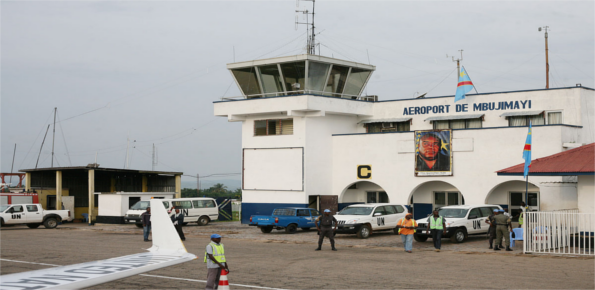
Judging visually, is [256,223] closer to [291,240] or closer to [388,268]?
[291,240]

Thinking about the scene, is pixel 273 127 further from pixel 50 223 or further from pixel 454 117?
pixel 50 223

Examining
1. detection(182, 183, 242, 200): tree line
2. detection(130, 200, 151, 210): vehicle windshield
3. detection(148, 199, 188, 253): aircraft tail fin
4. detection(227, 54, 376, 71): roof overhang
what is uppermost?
detection(227, 54, 376, 71): roof overhang

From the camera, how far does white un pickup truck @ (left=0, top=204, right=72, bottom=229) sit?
3344cm

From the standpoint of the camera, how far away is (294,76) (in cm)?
3406

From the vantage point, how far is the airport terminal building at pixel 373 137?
1174 inches

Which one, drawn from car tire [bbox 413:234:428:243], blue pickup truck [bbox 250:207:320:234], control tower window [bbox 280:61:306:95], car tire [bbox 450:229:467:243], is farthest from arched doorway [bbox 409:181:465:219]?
control tower window [bbox 280:61:306:95]

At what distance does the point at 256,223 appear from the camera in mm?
29375

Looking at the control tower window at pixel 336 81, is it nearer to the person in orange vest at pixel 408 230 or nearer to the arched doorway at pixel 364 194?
the arched doorway at pixel 364 194

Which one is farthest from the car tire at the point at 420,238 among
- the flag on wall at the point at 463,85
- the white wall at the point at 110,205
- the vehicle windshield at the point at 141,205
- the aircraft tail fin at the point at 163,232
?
the white wall at the point at 110,205

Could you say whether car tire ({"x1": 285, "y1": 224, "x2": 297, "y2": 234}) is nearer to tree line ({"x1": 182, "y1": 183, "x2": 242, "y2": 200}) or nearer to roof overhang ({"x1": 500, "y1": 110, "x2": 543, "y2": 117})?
roof overhang ({"x1": 500, "y1": 110, "x2": 543, "y2": 117})

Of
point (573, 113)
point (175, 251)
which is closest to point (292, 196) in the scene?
point (573, 113)

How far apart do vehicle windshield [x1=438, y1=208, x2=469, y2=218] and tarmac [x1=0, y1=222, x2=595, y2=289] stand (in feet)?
3.82

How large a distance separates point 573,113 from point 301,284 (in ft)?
72.8

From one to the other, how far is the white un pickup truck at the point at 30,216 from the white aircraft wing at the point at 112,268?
26009mm
